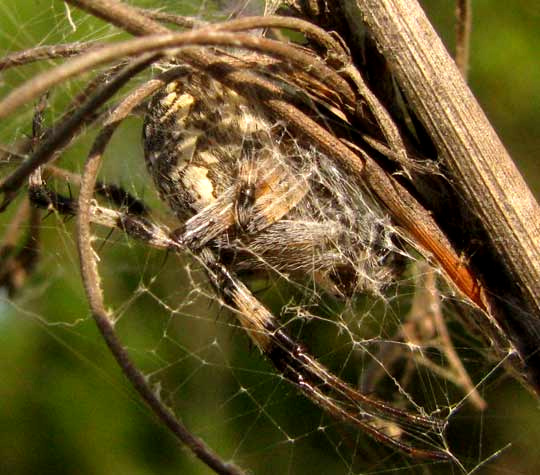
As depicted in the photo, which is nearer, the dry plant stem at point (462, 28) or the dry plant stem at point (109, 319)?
the dry plant stem at point (109, 319)

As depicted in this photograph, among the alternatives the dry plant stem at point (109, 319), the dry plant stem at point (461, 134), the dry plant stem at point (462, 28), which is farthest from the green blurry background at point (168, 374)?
the dry plant stem at point (461, 134)

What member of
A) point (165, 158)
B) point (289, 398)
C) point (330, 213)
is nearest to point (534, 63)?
point (289, 398)

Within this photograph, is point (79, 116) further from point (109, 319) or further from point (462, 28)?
point (462, 28)

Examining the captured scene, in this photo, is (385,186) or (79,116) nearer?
(79,116)

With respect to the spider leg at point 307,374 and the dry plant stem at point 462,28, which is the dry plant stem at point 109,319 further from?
the dry plant stem at point 462,28

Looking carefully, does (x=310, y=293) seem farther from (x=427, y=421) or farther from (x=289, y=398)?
(x=289, y=398)

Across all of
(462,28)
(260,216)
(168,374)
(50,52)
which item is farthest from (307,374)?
(168,374)

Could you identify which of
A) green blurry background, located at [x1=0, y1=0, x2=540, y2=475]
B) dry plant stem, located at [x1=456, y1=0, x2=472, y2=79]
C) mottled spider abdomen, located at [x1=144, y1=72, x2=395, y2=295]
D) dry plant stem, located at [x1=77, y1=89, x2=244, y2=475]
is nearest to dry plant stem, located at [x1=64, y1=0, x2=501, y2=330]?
mottled spider abdomen, located at [x1=144, y1=72, x2=395, y2=295]

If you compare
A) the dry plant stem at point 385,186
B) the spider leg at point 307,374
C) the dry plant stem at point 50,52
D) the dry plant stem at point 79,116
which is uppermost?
the dry plant stem at point 50,52
